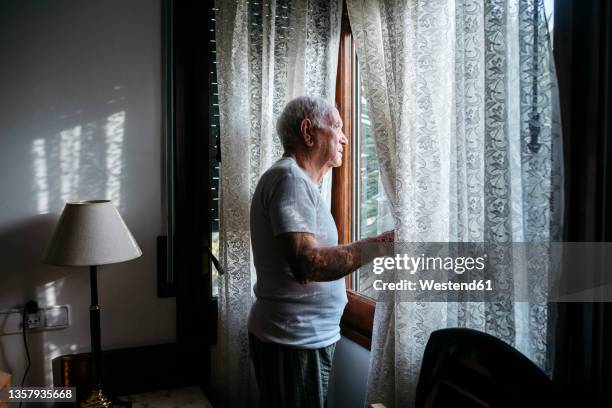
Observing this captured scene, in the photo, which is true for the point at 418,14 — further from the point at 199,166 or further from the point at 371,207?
the point at 199,166

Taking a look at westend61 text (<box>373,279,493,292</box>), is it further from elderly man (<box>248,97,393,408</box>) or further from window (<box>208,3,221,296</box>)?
window (<box>208,3,221,296</box>)

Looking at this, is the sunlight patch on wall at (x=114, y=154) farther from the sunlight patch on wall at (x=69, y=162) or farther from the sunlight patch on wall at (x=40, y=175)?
the sunlight patch on wall at (x=40, y=175)

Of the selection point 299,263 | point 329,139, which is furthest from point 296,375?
point 329,139

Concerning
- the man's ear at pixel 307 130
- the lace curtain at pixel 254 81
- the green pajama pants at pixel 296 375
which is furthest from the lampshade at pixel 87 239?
the man's ear at pixel 307 130

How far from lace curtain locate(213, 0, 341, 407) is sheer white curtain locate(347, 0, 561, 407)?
0.37 metres

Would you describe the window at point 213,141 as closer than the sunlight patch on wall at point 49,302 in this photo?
No

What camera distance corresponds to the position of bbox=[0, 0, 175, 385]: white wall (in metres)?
1.93

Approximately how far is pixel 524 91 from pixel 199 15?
1.47 meters

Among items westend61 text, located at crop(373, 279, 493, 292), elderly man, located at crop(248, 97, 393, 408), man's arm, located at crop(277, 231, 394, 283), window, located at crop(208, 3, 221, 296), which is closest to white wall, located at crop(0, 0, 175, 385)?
window, located at crop(208, 3, 221, 296)

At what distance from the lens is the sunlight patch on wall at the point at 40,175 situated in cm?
195

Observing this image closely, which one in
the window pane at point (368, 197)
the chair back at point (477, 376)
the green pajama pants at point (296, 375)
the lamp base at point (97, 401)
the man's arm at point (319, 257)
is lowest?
the lamp base at point (97, 401)

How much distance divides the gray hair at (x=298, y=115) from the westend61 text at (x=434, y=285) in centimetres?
52

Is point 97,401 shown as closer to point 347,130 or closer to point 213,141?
point 213,141

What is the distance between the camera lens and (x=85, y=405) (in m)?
1.79
